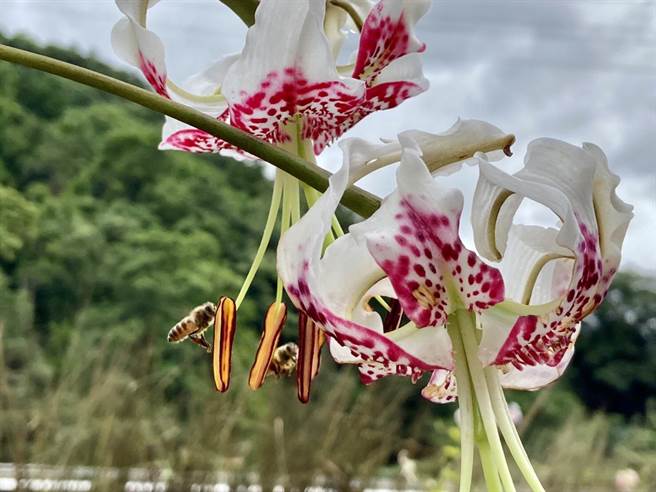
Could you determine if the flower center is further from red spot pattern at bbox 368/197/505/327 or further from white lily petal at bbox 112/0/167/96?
white lily petal at bbox 112/0/167/96

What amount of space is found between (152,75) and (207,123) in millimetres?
117

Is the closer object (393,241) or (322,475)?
(393,241)

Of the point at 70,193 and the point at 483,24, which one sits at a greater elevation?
the point at 483,24

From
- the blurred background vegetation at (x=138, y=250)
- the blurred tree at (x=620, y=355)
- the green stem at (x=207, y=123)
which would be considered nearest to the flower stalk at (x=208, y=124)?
the green stem at (x=207, y=123)

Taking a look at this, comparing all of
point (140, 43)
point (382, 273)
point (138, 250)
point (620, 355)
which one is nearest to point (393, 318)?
point (382, 273)

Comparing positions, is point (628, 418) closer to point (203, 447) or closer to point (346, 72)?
point (203, 447)

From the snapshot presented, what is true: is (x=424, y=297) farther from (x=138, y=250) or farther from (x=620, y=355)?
(x=620, y=355)

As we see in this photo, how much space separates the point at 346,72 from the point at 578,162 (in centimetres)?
11

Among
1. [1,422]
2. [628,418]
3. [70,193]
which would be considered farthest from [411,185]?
[628,418]

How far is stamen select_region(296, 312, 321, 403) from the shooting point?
0.24m

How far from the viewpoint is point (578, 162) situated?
19 cm

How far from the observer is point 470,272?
0.21 m

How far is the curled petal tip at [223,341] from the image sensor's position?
0.24 m

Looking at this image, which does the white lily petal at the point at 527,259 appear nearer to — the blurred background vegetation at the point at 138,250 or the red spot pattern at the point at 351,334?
the red spot pattern at the point at 351,334
